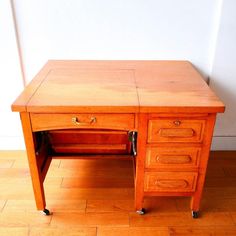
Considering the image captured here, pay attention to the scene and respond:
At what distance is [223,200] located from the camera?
4.96 ft

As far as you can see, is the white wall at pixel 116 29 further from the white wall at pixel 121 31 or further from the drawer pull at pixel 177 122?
the drawer pull at pixel 177 122

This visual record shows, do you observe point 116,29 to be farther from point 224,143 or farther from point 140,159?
point 224,143

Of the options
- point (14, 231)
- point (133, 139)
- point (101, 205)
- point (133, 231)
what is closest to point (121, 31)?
point (133, 139)

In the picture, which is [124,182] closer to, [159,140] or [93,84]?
[159,140]

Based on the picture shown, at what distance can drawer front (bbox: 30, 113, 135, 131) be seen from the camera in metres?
1.11

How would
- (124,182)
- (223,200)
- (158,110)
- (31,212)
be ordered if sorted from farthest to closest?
(124,182) < (223,200) < (31,212) < (158,110)

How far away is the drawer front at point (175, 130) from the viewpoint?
1127 millimetres

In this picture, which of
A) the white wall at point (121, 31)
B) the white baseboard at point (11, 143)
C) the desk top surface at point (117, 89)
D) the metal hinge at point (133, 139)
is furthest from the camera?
the white baseboard at point (11, 143)

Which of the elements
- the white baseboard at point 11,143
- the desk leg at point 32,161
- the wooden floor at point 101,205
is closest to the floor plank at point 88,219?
the wooden floor at point 101,205

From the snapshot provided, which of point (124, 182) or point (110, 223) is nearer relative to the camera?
point (110, 223)

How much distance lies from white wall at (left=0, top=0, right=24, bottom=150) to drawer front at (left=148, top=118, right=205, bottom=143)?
1063mm

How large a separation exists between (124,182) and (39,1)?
4.15ft

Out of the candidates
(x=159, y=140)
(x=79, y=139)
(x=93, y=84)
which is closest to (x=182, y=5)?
(x=93, y=84)

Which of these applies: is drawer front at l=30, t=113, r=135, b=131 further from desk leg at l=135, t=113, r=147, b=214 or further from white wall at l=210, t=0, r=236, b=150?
white wall at l=210, t=0, r=236, b=150
